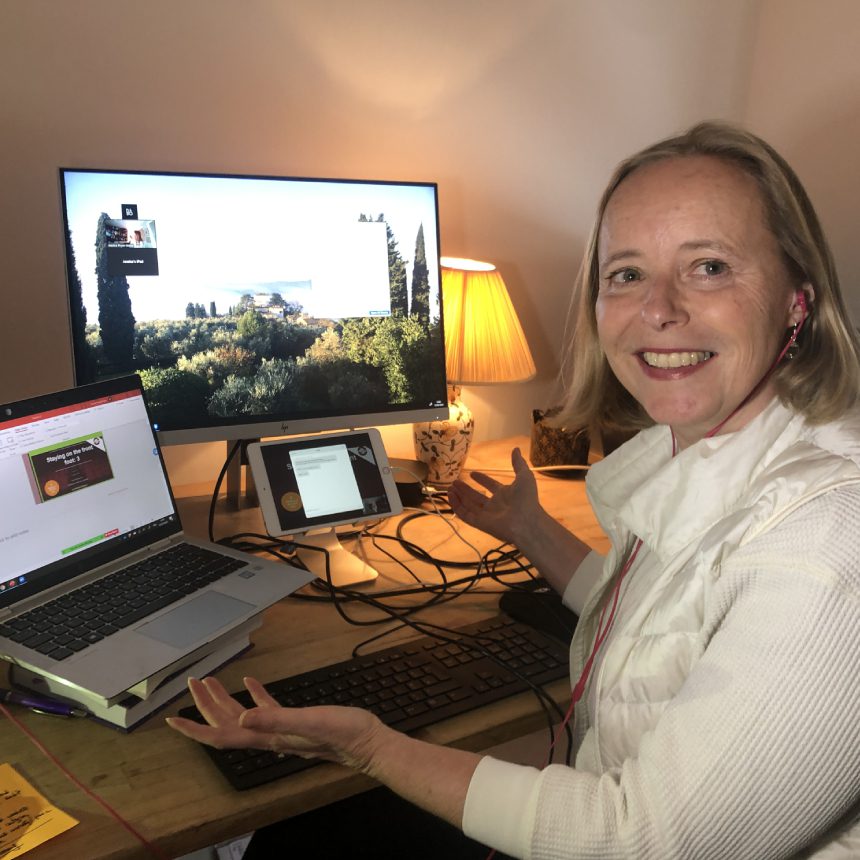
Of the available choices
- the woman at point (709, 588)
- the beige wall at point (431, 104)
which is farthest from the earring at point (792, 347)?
the beige wall at point (431, 104)

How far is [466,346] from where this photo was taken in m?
1.68

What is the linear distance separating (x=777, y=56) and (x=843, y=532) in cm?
171

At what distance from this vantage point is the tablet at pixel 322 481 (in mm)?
1298

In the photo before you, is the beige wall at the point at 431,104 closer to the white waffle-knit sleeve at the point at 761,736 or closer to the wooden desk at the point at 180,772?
the wooden desk at the point at 180,772

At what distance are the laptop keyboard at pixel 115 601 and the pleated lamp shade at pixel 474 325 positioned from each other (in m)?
0.69

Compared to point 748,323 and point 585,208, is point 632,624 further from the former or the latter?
point 585,208

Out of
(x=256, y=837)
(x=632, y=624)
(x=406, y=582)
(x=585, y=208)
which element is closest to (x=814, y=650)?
(x=632, y=624)

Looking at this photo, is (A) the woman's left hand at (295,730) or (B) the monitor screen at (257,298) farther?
(B) the monitor screen at (257,298)

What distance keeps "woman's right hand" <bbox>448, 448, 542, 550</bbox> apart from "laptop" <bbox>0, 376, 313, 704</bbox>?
37 cm

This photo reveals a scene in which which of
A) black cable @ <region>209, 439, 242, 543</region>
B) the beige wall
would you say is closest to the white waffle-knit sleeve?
black cable @ <region>209, 439, 242, 543</region>

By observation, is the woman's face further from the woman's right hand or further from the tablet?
the tablet

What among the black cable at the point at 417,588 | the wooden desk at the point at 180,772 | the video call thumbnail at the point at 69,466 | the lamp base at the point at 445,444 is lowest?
the wooden desk at the point at 180,772

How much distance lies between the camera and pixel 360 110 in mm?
1634

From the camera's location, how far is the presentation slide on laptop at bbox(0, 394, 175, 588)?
1.01 meters
